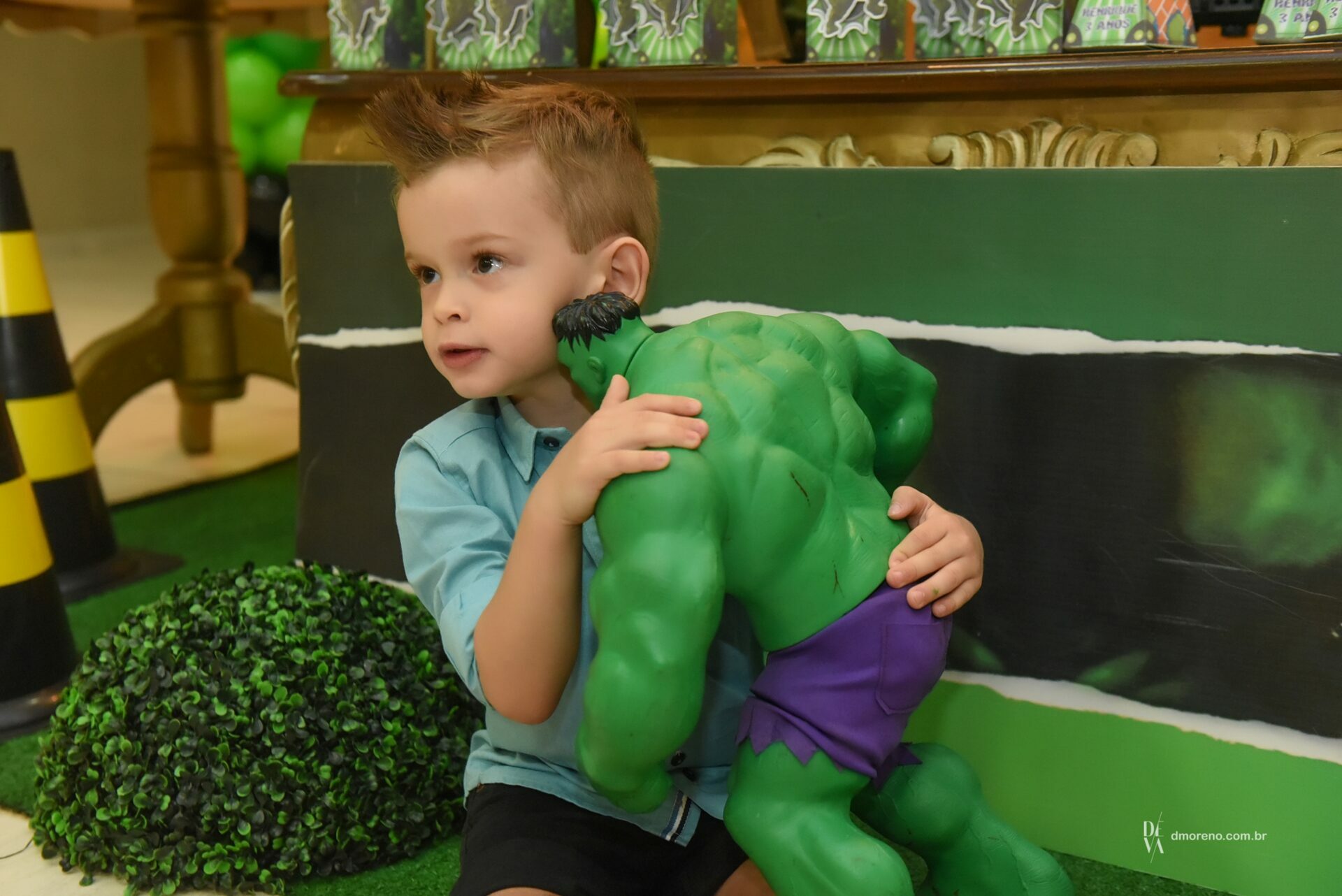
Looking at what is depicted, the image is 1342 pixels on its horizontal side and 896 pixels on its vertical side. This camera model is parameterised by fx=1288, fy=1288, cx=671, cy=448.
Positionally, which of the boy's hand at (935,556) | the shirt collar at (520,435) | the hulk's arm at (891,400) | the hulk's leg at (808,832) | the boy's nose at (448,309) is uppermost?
the boy's nose at (448,309)

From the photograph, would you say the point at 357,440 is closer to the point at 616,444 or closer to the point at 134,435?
the point at 616,444

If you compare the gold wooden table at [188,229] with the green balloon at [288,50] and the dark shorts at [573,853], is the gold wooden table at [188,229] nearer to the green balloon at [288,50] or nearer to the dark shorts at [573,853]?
the dark shorts at [573,853]

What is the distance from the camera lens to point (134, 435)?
2.64 metres

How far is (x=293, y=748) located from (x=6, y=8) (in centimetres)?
159

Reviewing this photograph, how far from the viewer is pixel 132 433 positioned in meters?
2.66

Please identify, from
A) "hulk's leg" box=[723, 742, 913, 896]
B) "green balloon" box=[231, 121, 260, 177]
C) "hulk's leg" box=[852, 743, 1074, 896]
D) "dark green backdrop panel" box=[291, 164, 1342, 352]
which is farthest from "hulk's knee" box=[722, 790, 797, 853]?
"green balloon" box=[231, 121, 260, 177]

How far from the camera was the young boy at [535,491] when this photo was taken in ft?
2.68

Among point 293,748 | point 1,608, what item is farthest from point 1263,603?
point 1,608

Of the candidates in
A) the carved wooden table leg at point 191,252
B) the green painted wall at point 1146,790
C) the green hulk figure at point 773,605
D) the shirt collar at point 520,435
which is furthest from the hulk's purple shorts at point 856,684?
the carved wooden table leg at point 191,252

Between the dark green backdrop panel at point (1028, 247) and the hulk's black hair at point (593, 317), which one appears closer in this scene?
the hulk's black hair at point (593, 317)

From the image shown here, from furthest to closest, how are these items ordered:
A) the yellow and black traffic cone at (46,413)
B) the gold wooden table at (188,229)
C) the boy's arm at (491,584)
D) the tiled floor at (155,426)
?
the tiled floor at (155,426), the gold wooden table at (188,229), the yellow and black traffic cone at (46,413), the boy's arm at (491,584)

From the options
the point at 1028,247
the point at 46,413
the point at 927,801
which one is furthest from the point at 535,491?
the point at 46,413

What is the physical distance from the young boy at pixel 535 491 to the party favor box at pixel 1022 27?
33cm

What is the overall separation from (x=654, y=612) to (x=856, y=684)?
0.51 ft
